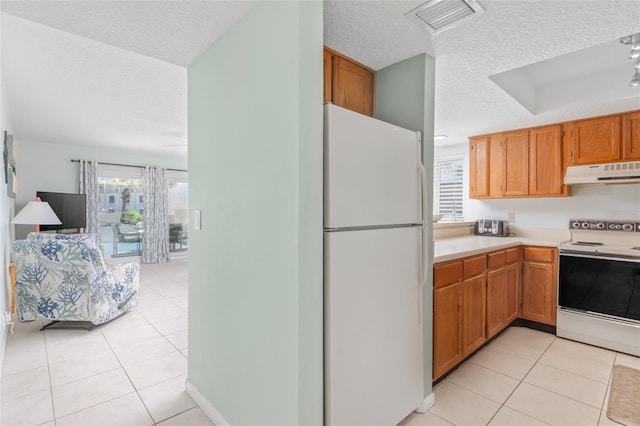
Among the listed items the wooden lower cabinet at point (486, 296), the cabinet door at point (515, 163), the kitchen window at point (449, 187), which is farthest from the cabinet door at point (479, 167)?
the wooden lower cabinet at point (486, 296)

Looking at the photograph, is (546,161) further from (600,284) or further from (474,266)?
(474,266)

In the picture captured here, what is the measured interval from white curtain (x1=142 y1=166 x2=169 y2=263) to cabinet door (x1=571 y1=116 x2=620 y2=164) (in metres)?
A: 7.20

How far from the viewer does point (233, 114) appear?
1692 mm

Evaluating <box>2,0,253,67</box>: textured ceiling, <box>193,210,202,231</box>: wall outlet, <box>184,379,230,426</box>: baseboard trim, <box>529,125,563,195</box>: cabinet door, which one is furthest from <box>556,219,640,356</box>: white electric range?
<box>2,0,253,67</box>: textured ceiling

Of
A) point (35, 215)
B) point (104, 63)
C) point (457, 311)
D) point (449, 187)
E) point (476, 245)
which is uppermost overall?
point (104, 63)

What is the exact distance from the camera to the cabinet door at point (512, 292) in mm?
3172

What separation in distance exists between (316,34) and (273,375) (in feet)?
4.97

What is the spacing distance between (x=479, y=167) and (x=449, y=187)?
0.75 m

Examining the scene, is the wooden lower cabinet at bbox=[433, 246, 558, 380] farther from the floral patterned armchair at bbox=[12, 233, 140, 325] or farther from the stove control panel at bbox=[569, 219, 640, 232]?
the floral patterned armchair at bbox=[12, 233, 140, 325]

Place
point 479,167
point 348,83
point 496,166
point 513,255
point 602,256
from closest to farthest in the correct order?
point 348,83 < point 602,256 < point 513,255 < point 496,166 < point 479,167

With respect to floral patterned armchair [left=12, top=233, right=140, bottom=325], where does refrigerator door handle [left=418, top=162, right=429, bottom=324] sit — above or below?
above

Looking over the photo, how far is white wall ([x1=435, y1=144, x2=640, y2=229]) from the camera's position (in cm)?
334

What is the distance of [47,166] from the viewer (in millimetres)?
5801

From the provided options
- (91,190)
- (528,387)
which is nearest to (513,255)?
(528,387)
